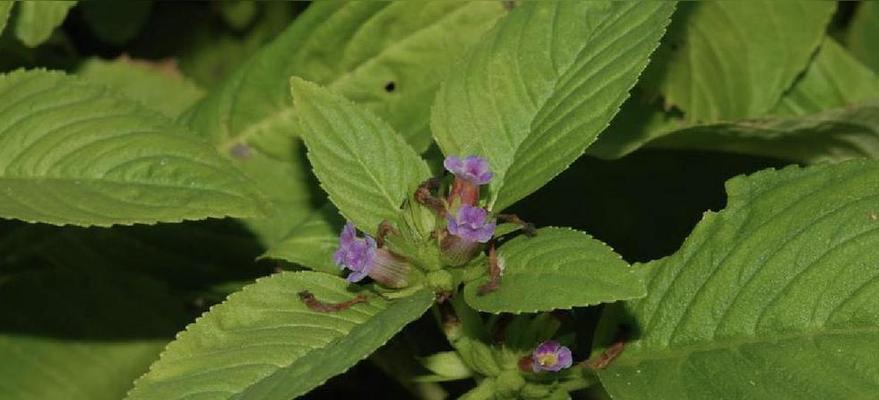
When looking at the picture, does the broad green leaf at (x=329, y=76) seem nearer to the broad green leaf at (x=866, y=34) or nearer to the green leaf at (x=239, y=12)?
the green leaf at (x=239, y=12)

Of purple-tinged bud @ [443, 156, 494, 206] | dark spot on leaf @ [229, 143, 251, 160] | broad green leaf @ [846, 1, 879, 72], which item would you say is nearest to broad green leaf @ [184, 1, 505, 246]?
dark spot on leaf @ [229, 143, 251, 160]

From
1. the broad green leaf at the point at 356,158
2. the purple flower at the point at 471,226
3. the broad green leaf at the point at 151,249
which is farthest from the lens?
the broad green leaf at the point at 151,249

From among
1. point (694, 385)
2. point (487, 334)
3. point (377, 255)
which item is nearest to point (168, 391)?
point (377, 255)

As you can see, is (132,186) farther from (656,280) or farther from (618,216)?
(618,216)

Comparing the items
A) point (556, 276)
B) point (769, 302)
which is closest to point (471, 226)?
point (556, 276)

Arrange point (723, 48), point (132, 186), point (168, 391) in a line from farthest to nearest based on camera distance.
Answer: point (723, 48) → point (132, 186) → point (168, 391)

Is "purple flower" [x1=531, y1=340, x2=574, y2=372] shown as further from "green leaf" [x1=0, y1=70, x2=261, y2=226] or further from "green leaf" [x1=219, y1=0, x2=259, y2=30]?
"green leaf" [x1=219, y1=0, x2=259, y2=30]

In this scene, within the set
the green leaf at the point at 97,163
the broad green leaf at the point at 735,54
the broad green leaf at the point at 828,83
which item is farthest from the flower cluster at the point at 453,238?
the broad green leaf at the point at 828,83

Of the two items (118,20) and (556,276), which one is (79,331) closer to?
(118,20)
